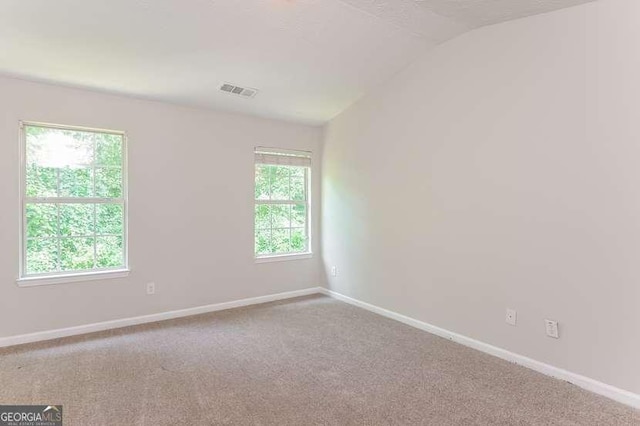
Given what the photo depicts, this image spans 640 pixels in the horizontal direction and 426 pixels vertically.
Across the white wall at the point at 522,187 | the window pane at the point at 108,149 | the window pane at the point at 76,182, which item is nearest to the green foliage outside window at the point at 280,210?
the white wall at the point at 522,187

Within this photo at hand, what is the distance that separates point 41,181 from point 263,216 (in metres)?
2.22

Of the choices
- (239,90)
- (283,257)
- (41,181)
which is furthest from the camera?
(283,257)

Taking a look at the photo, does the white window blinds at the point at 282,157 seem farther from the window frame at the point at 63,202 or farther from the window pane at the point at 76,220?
the window pane at the point at 76,220

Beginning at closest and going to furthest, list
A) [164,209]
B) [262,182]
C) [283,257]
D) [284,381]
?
[284,381], [164,209], [262,182], [283,257]

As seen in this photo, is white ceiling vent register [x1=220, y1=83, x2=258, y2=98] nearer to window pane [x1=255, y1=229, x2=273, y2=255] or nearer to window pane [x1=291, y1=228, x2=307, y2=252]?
window pane [x1=255, y1=229, x2=273, y2=255]

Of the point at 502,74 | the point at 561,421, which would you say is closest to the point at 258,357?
the point at 561,421

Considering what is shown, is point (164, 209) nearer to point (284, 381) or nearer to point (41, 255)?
point (41, 255)

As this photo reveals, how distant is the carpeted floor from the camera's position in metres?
2.07

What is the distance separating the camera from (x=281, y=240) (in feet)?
15.3

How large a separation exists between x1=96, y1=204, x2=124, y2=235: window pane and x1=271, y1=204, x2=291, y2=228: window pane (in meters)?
1.71

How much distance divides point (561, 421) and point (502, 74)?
2.39 meters

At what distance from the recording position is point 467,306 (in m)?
3.11
